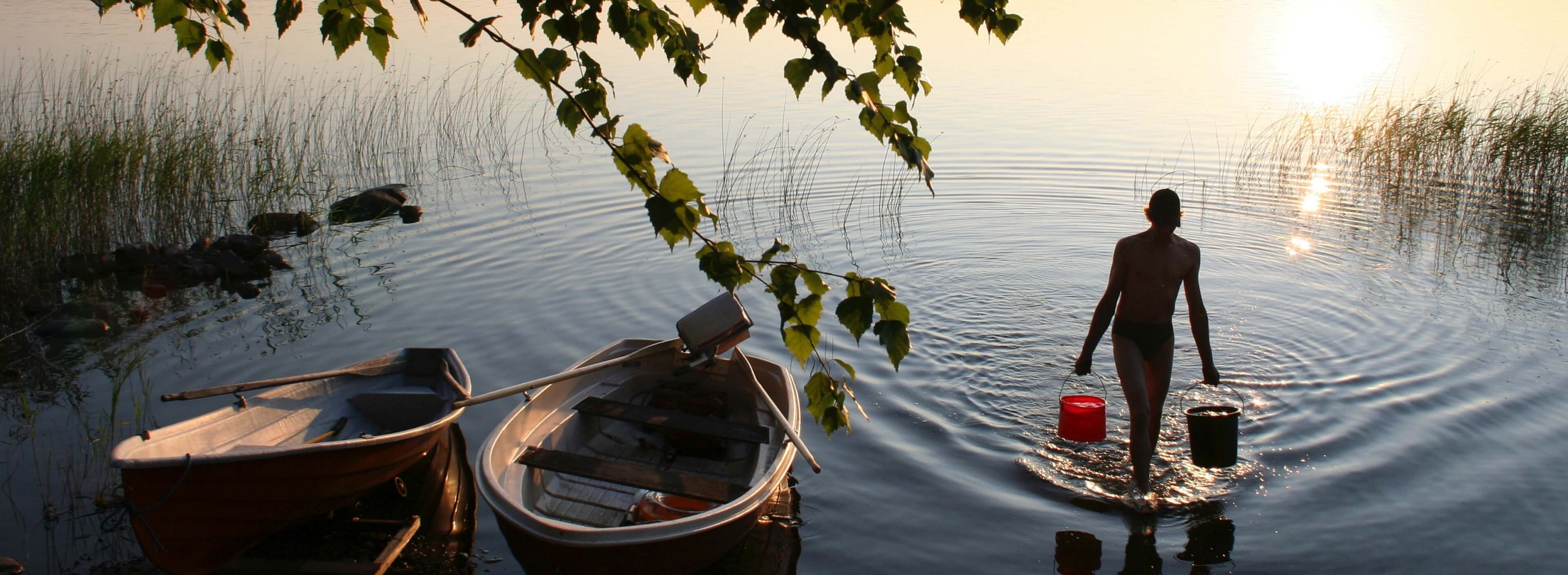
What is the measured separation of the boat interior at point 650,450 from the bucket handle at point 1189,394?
3185 mm

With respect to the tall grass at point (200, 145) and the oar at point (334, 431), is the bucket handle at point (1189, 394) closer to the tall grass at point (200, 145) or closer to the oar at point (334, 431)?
the oar at point (334, 431)

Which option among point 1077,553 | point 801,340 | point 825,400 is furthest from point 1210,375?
point 801,340

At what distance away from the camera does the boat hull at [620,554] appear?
506 centimetres

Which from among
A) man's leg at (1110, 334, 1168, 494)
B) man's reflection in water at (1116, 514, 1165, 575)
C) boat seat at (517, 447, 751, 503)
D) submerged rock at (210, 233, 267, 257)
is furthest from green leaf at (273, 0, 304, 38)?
submerged rock at (210, 233, 267, 257)

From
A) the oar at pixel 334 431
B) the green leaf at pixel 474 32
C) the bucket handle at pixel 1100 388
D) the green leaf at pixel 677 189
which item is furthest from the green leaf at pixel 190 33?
the bucket handle at pixel 1100 388

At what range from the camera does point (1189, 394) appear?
8.60 m

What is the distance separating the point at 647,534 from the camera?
5066mm

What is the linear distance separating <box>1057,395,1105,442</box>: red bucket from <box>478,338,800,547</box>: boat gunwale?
1.96 meters

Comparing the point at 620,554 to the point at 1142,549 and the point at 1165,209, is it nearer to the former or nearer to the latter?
the point at 1142,549

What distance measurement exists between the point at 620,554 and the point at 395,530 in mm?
1969

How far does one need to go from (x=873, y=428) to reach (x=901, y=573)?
1988 mm

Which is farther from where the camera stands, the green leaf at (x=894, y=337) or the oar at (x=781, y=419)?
the oar at (x=781, y=419)

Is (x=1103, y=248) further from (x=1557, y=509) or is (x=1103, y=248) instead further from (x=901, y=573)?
(x=901, y=573)

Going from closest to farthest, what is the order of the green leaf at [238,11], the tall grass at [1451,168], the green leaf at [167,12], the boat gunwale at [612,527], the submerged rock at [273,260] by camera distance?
the green leaf at [167,12] → the green leaf at [238,11] → the boat gunwale at [612,527] → the submerged rock at [273,260] → the tall grass at [1451,168]
